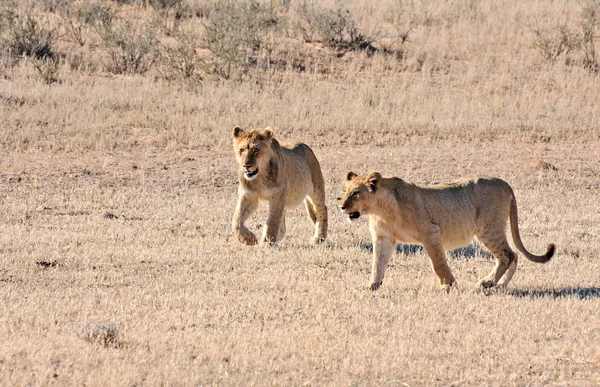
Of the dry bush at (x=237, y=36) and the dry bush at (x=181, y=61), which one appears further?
the dry bush at (x=237, y=36)

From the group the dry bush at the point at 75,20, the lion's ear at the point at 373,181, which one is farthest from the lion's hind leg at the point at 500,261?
the dry bush at the point at 75,20

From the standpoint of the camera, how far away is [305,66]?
23578 millimetres

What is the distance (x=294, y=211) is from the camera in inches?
567

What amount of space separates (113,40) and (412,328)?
16706 mm

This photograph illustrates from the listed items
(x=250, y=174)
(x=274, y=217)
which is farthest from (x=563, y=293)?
(x=250, y=174)

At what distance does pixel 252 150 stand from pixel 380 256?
7.18 feet

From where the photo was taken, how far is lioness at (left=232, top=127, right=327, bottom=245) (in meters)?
10.9

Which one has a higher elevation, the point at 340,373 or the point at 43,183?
the point at 340,373

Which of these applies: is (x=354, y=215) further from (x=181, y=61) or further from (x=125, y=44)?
(x=125, y=44)

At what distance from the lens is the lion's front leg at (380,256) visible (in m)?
9.30

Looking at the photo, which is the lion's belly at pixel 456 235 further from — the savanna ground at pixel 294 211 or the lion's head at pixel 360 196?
the lion's head at pixel 360 196

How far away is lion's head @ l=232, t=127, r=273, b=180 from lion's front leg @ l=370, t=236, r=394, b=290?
6.53 ft

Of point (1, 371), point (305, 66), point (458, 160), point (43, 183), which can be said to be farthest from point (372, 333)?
point (305, 66)

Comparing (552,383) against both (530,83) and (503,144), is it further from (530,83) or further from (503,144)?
(530,83)
